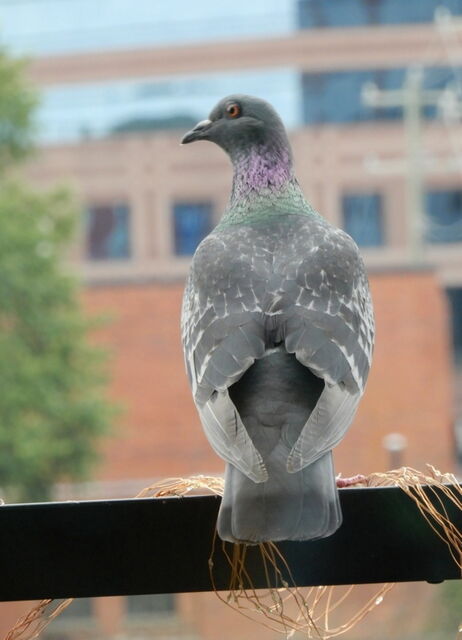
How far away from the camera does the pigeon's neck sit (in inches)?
126

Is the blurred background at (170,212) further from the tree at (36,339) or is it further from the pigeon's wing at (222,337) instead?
the pigeon's wing at (222,337)

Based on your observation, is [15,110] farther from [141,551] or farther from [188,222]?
[141,551]

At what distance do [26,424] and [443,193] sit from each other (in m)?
14.6

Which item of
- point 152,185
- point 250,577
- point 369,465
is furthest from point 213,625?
point 250,577

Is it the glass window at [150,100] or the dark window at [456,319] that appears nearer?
the dark window at [456,319]

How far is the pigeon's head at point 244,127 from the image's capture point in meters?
3.43

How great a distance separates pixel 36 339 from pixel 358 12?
1476cm

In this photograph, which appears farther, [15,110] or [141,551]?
[15,110]

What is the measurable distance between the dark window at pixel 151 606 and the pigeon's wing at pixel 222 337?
48.2 feet

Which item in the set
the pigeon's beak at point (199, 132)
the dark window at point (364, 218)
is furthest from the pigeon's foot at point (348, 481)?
the dark window at point (364, 218)

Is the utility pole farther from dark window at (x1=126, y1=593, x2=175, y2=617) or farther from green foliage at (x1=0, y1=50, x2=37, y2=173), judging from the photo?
dark window at (x1=126, y1=593, x2=175, y2=617)

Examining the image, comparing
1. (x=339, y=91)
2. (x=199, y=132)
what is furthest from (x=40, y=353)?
(x=199, y=132)

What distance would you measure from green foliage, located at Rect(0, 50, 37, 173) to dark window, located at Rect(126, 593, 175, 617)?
6515mm

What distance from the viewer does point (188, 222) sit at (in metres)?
28.5
